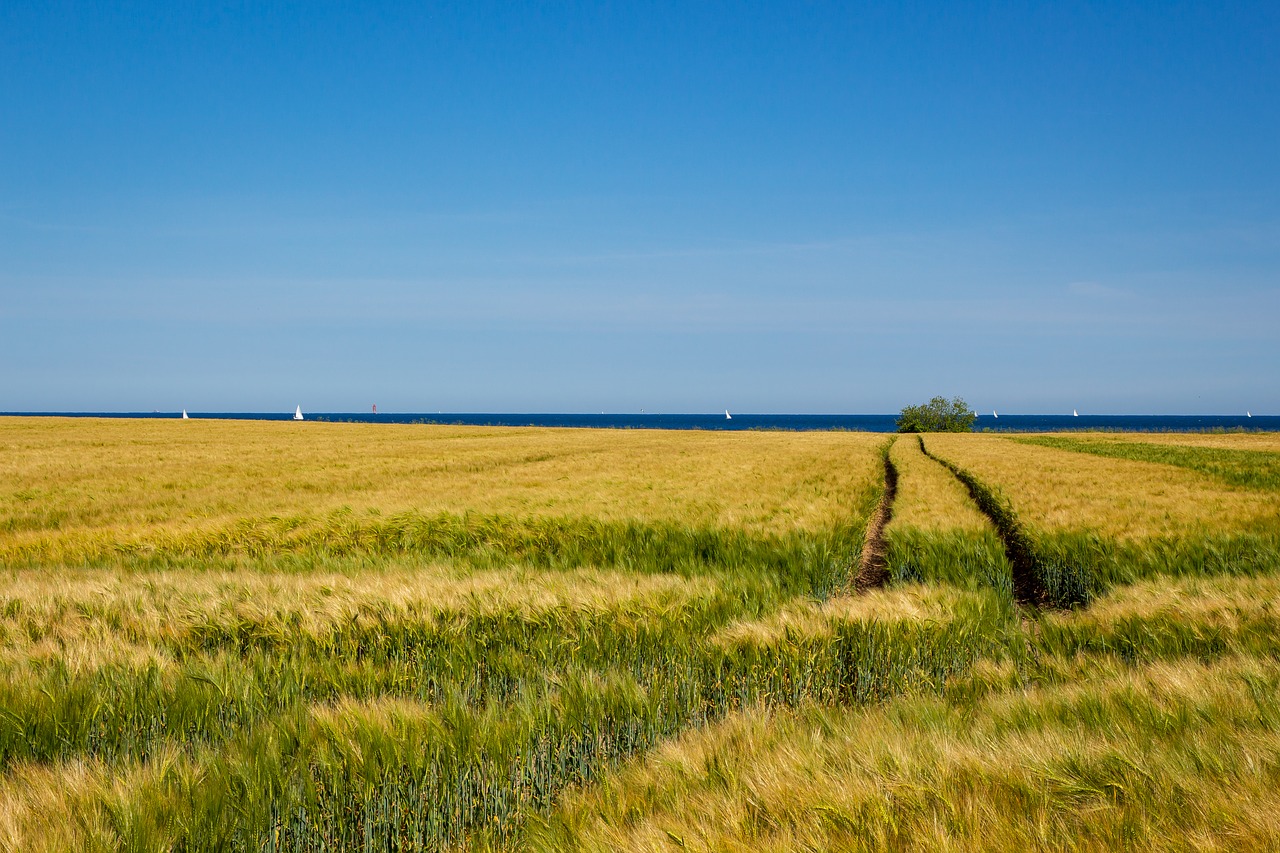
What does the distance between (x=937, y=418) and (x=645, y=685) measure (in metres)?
92.6

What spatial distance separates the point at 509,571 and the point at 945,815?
6.09 metres

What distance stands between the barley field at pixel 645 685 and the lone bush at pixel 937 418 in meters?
80.9

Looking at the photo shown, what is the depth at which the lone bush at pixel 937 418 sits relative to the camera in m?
86.0

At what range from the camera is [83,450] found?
29.8 metres

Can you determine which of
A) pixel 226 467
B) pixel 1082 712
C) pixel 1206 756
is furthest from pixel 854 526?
pixel 226 467

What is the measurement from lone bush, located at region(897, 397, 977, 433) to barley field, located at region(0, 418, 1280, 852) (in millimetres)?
80890

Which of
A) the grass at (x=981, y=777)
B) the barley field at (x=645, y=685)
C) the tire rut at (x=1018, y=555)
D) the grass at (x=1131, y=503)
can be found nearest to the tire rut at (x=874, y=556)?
the barley field at (x=645, y=685)

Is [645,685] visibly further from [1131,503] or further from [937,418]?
[937,418]

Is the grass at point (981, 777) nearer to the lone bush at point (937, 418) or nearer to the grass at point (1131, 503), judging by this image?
the grass at point (1131, 503)

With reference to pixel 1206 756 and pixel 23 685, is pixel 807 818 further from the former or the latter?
pixel 23 685

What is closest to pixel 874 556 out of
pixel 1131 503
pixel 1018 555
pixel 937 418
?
pixel 1018 555

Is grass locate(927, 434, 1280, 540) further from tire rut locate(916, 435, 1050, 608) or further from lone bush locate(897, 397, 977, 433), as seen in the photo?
lone bush locate(897, 397, 977, 433)

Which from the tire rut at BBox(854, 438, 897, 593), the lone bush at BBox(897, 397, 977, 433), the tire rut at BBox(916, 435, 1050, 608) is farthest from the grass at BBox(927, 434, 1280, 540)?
the lone bush at BBox(897, 397, 977, 433)

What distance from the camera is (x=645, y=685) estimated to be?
13.9ft
